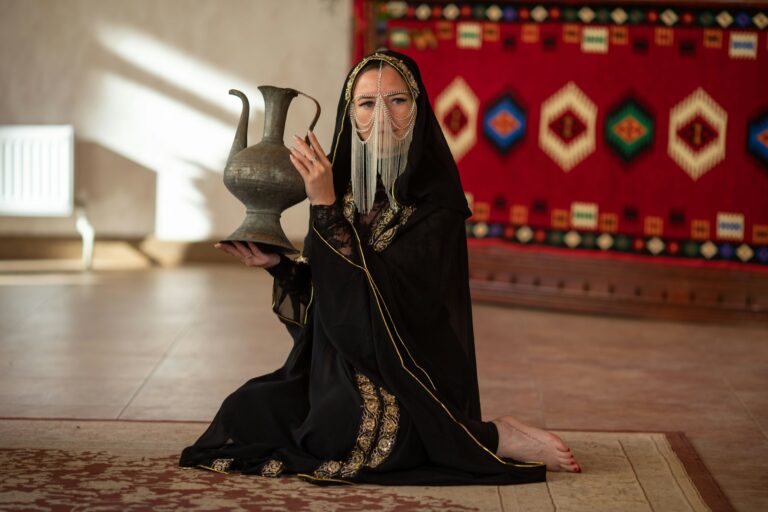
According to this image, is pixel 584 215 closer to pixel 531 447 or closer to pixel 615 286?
pixel 615 286

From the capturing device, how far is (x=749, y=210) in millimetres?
6246

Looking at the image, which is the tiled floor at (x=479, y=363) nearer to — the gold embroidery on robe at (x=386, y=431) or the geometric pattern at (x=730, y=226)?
the geometric pattern at (x=730, y=226)

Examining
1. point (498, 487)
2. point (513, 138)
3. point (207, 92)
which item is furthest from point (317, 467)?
point (207, 92)

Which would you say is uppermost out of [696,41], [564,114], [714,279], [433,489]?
[696,41]

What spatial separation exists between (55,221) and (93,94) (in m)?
0.92

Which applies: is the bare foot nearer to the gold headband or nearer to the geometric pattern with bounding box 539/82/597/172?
the gold headband

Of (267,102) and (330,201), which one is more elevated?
(267,102)

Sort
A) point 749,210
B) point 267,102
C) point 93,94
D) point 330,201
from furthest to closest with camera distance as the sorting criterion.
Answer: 1. point 93,94
2. point 749,210
3. point 267,102
4. point 330,201

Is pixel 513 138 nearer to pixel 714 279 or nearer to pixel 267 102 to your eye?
pixel 714 279

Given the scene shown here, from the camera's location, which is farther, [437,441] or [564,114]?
[564,114]

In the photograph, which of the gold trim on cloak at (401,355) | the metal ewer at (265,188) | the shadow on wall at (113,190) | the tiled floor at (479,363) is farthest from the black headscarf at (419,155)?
the shadow on wall at (113,190)

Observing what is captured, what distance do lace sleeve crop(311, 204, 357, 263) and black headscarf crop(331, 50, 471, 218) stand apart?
0.65ft

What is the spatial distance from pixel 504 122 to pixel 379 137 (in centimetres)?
358

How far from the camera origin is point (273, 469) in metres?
3.06
